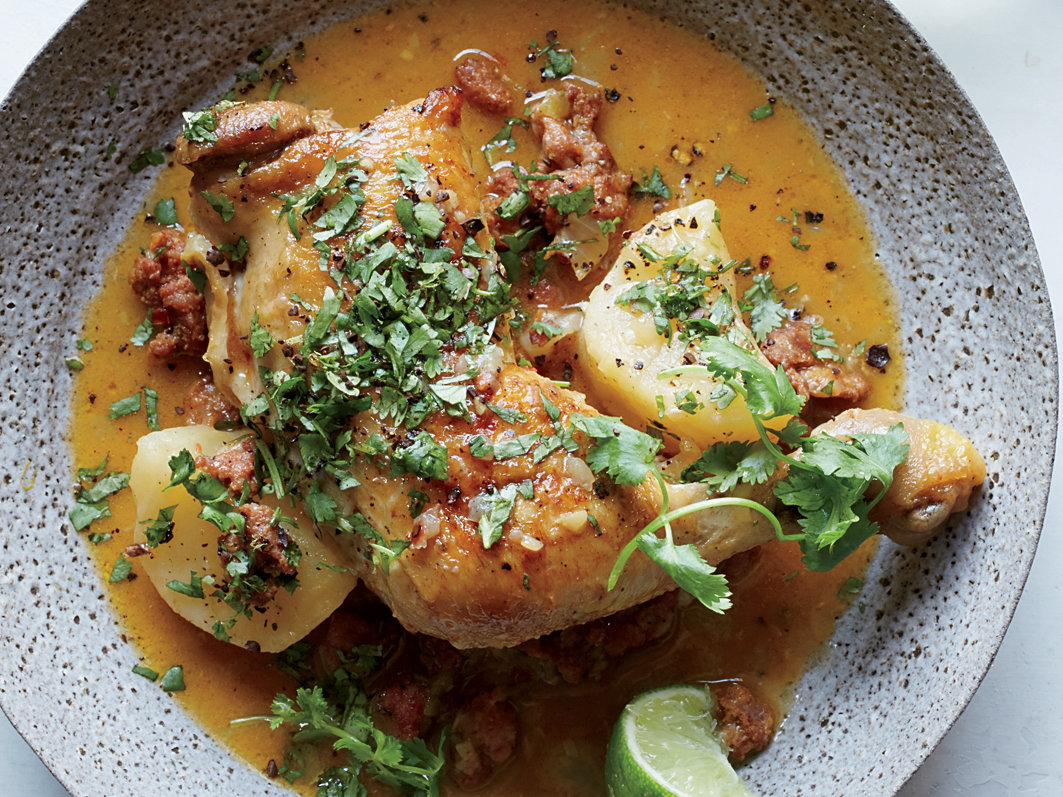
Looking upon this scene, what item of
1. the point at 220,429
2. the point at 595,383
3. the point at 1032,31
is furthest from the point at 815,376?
the point at 220,429

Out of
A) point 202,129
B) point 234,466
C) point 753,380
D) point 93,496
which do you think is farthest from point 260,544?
point 753,380

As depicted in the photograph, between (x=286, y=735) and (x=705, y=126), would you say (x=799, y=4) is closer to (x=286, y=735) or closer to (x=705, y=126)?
(x=705, y=126)

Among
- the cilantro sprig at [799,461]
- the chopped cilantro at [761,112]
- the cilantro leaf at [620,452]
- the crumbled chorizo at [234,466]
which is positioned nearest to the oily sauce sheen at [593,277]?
the chopped cilantro at [761,112]

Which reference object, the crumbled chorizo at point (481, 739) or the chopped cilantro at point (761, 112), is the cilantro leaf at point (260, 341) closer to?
the crumbled chorizo at point (481, 739)

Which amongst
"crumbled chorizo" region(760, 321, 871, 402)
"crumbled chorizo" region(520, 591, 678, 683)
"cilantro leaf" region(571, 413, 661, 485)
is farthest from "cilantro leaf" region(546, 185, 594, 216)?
"crumbled chorizo" region(520, 591, 678, 683)

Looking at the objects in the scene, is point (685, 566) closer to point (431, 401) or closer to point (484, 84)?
point (431, 401)

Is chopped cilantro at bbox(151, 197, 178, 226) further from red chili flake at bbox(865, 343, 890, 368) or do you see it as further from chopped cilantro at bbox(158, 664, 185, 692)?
red chili flake at bbox(865, 343, 890, 368)
